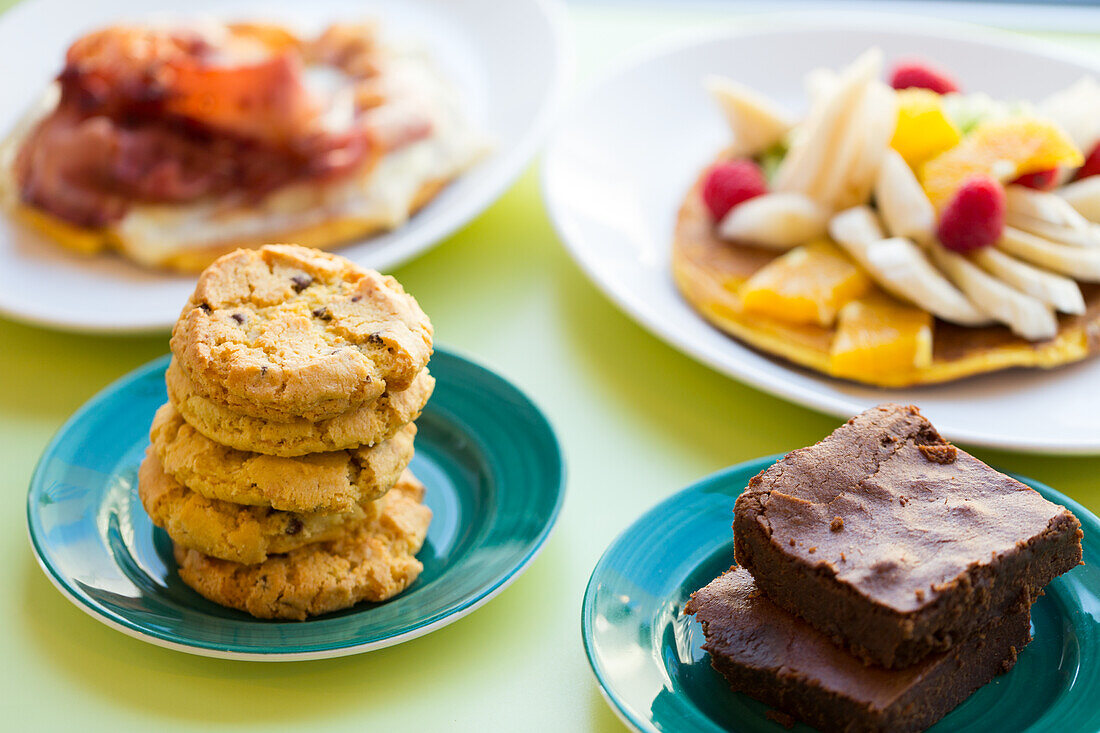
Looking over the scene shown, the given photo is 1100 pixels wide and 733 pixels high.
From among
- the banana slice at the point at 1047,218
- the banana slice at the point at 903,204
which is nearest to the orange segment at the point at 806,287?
the banana slice at the point at 903,204

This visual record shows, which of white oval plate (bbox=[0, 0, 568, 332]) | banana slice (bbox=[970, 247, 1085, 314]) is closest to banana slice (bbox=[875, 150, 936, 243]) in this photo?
banana slice (bbox=[970, 247, 1085, 314])

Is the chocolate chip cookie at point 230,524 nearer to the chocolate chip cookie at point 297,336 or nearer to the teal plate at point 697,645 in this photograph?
the chocolate chip cookie at point 297,336

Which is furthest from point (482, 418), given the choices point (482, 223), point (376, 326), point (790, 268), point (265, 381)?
point (482, 223)

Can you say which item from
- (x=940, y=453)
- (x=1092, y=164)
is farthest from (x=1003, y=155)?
(x=940, y=453)

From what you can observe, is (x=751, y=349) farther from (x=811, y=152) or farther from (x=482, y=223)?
→ (x=482, y=223)

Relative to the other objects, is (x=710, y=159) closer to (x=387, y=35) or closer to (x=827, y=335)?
(x=827, y=335)

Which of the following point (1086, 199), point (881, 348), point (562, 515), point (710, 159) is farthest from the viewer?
point (710, 159)

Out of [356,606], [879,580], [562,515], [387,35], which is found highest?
[387,35]
